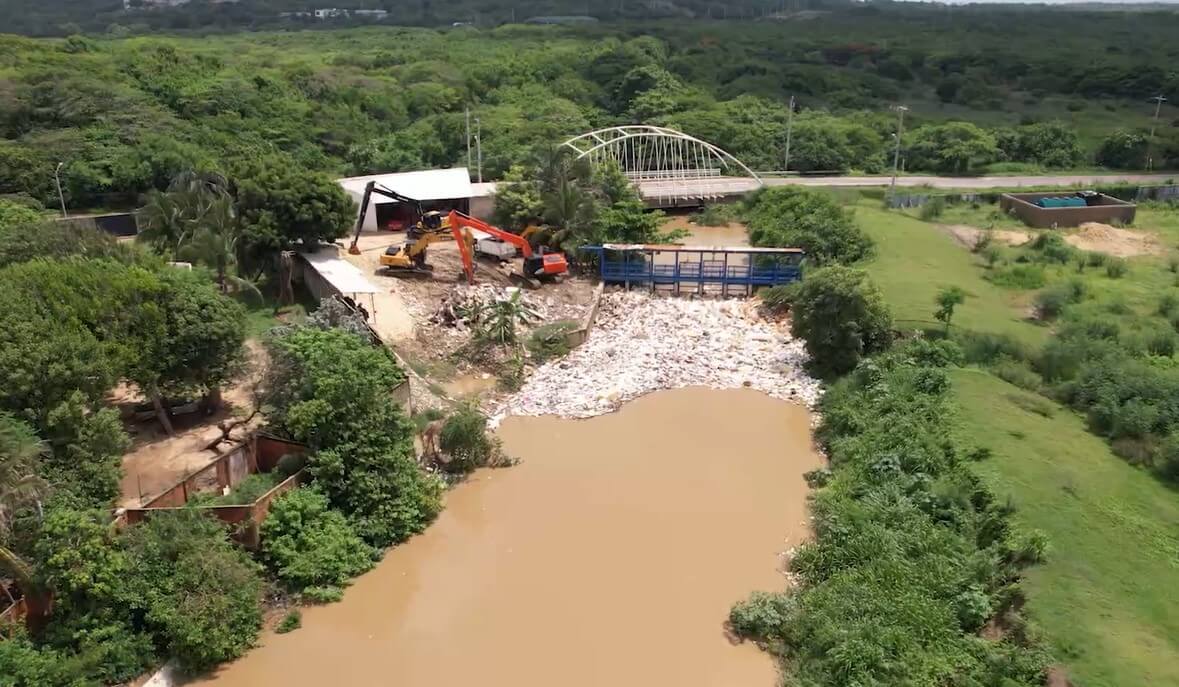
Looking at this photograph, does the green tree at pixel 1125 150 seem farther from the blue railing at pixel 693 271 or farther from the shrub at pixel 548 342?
the shrub at pixel 548 342

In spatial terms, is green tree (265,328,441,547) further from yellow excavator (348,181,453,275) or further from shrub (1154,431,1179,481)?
shrub (1154,431,1179,481)

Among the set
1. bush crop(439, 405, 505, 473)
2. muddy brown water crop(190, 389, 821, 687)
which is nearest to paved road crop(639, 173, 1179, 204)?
muddy brown water crop(190, 389, 821, 687)

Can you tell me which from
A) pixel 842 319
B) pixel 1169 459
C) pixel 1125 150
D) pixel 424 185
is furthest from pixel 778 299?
pixel 1125 150

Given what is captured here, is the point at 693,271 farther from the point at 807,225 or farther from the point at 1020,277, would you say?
the point at 1020,277

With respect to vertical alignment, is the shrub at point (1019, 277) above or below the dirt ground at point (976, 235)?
below

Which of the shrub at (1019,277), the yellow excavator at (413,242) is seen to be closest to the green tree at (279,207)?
the yellow excavator at (413,242)
